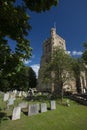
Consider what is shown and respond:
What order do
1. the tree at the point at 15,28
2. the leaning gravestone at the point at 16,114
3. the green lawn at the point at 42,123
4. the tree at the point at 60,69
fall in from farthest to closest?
the tree at the point at 60,69
the leaning gravestone at the point at 16,114
the green lawn at the point at 42,123
the tree at the point at 15,28

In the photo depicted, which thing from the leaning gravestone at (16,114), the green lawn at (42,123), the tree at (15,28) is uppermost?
the tree at (15,28)

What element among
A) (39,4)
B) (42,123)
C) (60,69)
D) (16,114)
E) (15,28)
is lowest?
(42,123)

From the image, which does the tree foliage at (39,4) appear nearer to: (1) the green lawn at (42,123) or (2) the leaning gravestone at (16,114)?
(1) the green lawn at (42,123)

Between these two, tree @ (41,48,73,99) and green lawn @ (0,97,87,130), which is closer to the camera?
green lawn @ (0,97,87,130)

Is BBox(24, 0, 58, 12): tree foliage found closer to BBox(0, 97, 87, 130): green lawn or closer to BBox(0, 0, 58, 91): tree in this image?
BBox(0, 0, 58, 91): tree

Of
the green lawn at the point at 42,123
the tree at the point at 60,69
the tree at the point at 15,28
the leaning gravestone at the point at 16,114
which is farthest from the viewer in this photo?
the tree at the point at 60,69

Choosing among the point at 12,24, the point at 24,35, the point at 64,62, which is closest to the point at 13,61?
the point at 24,35

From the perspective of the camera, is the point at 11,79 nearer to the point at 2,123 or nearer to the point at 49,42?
the point at 2,123

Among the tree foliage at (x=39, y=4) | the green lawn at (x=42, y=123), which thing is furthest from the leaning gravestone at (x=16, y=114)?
the tree foliage at (x=39, y=4)

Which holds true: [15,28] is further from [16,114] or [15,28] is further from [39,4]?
[16,114]

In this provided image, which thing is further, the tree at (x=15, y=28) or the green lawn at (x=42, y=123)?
the green lawn at (x=42, y=123)

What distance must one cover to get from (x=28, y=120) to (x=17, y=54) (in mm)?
7474

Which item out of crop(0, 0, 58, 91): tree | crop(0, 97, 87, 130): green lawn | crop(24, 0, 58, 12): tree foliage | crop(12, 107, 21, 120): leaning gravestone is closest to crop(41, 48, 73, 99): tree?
crop(0, 97, 87, 130): green lawn

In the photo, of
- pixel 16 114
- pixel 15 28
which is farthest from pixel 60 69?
pixel 15 28
